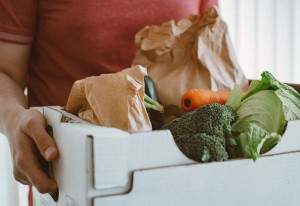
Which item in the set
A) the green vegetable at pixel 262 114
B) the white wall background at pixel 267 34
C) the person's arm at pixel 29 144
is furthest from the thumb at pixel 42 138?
the white wall background at pixel 267 34

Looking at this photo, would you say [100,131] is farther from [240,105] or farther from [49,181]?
[240,105]

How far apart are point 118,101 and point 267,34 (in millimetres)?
1565

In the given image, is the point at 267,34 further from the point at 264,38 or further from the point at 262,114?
the point at 262,114

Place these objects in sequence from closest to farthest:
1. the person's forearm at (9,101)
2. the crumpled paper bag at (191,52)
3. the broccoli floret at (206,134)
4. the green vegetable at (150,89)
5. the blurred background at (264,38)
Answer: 1. the broccoli floret at (206,134)
2. the person's forearm at (9,101)
3. the green vegetable at (150,89)
4. the crumpled paper bag at (191,52)
5. the blurred background at (264,38)

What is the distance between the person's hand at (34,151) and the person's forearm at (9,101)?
0.31ft

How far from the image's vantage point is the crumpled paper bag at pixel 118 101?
62 centimetres

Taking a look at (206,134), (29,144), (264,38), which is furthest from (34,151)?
(264,38)

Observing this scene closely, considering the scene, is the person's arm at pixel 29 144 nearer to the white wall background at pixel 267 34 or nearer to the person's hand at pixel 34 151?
the person's hand at pixel 34 151

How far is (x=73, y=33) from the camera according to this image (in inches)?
42.4

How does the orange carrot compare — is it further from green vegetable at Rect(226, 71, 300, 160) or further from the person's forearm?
the person's forearm

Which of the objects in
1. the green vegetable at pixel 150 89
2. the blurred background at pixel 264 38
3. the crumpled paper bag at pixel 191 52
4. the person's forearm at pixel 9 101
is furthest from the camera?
the blurred background at pixel 264 38

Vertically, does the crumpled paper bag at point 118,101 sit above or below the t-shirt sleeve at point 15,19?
below

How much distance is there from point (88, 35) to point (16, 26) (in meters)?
0.16

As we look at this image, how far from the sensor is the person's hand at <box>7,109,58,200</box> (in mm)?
631
